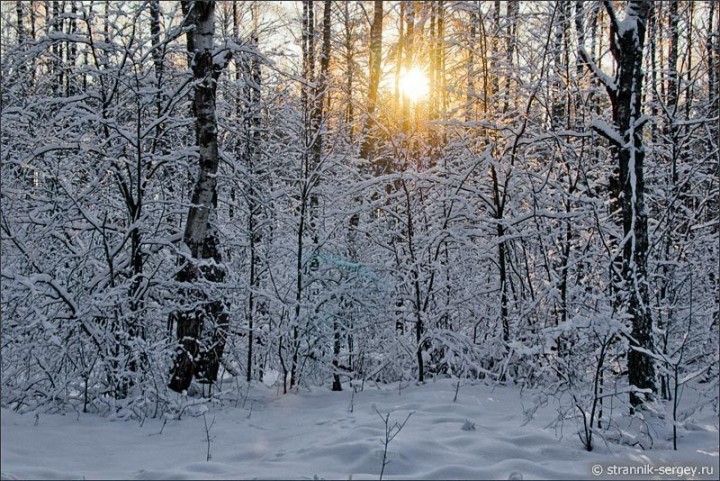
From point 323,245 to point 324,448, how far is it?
13.6 ft

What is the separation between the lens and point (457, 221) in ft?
30.2

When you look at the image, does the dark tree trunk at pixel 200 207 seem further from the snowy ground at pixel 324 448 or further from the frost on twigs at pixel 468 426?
the frost on twigs at pixel 468 426

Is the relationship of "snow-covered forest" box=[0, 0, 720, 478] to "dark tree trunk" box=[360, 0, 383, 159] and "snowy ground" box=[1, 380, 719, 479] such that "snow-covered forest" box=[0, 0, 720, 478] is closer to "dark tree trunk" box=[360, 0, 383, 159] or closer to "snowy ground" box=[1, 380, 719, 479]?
"snowy ground" box=[1, 380, 719, 479]

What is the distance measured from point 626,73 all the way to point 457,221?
12.8 feet

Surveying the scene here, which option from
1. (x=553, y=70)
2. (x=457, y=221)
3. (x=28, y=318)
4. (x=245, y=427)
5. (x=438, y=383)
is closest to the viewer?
(x=245, y=427)

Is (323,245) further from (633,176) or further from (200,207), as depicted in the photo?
(633,176)

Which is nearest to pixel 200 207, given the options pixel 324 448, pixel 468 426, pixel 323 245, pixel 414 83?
pixel 323 245

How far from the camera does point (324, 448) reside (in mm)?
4562

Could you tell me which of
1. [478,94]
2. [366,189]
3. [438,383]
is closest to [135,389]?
[438,383]

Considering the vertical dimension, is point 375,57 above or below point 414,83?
below

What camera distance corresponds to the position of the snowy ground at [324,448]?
4.00m

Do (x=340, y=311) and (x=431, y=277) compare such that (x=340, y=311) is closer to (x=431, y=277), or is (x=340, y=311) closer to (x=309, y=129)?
(x=431, y=277)

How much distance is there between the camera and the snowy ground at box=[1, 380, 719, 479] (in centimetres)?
400

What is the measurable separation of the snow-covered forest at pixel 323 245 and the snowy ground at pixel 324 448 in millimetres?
217
